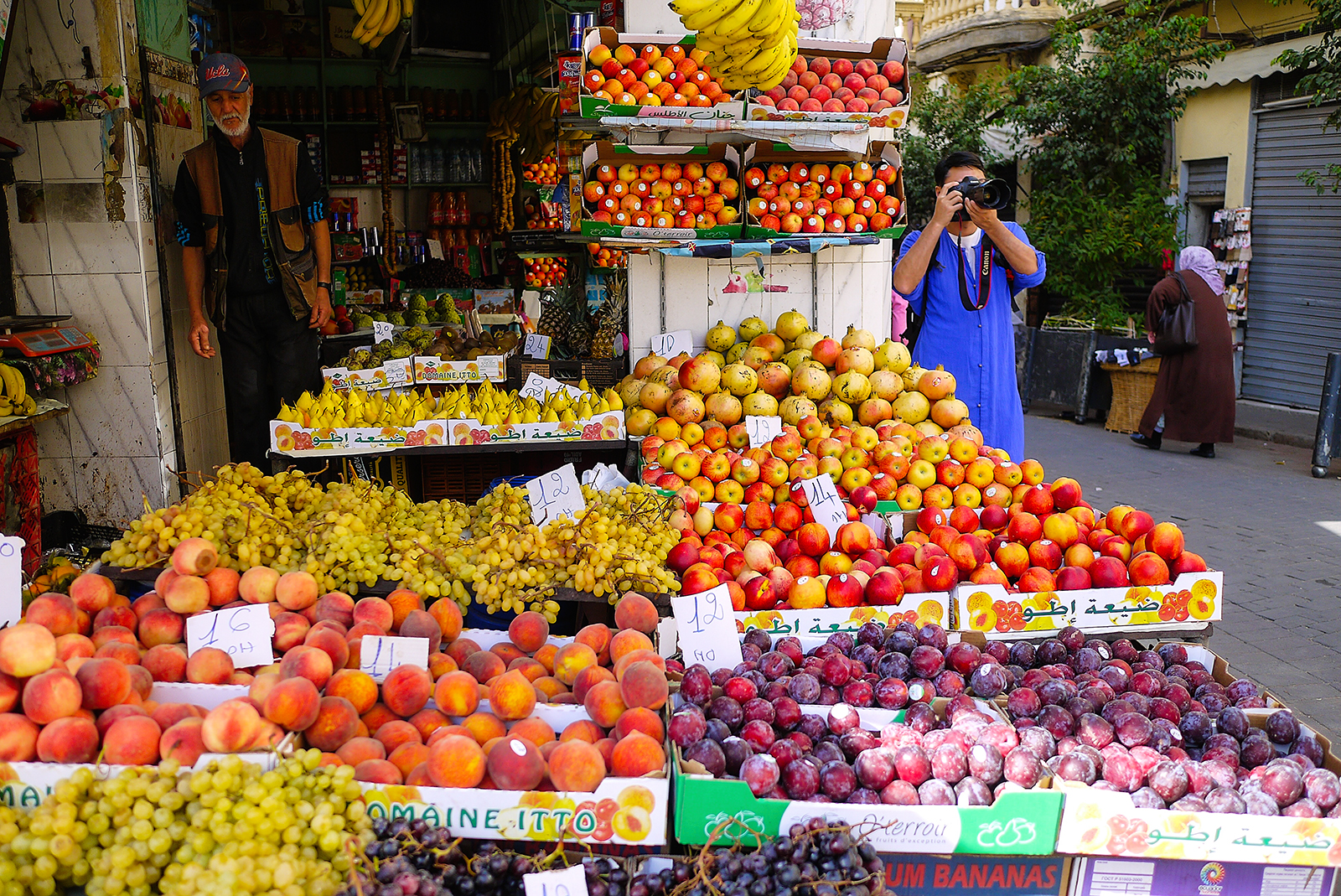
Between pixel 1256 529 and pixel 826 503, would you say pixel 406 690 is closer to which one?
pixel 826 503

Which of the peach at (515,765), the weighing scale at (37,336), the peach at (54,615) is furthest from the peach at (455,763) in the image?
the weighing scale at (37,336)

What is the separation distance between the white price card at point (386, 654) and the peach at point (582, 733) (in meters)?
0.39

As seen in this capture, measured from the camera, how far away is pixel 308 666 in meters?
2.02

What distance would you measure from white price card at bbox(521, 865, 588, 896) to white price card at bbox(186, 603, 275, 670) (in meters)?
0.92

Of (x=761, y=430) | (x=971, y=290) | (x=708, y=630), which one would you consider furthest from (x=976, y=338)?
(x=708, y=630)

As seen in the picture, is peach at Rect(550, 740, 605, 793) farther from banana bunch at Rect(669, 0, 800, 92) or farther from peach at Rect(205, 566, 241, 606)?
banana bunch at Rect(669, 0, 800, 92)

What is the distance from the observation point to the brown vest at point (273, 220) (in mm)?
5113

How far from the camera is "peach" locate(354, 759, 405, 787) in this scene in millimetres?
1826

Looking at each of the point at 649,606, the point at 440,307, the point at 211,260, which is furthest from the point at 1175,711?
the point at 440,307

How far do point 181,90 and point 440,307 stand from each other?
2.73m

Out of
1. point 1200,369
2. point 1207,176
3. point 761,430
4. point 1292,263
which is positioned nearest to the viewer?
point 761,430

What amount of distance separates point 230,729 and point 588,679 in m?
0.74

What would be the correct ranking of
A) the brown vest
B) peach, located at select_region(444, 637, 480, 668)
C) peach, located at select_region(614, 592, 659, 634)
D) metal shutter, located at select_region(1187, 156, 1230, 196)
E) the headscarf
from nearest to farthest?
peach, located at select_region(444, 637, 480, 668) < peach, located at select_region(614, 592, 659, 634) < the brown vest < the headscarf < metal shutter, located at select_region(1187, 156, 1230, 196)

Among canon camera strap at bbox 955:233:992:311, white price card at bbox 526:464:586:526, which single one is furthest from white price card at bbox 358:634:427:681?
canon camera strap at bbox 955:233:992:311
